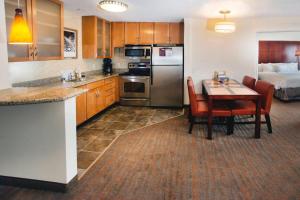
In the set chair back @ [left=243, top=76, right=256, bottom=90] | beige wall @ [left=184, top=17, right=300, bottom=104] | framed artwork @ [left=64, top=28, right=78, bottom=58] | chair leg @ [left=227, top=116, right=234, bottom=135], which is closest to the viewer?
chair leg @ [left=227, top=116, right=234, bottom=135]

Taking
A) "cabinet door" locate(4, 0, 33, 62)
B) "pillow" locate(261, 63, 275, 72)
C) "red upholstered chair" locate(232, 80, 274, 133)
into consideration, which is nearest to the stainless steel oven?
"red upholstered chair" locate(232, 80, 274, 133)

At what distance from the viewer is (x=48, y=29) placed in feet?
12.8

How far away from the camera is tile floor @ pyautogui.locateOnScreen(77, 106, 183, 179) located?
3658 mm

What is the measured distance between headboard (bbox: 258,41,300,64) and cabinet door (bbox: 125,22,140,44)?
21.2 feet

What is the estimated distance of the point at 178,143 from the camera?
4.18 metres

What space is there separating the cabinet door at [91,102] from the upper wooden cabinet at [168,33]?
2347 millimetres

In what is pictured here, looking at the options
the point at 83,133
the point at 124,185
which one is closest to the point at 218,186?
the point at 124,185

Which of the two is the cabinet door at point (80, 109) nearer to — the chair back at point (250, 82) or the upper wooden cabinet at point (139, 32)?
the upper wooden cabinet at point (139, 32)

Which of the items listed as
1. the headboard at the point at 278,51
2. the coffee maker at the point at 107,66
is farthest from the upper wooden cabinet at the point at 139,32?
the headboard at the point at 278,51

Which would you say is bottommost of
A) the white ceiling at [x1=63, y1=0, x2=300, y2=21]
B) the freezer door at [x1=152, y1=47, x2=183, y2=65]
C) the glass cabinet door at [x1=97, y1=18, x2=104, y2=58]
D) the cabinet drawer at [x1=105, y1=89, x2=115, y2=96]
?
the cabinet drawer at [x1=105, y1=89, x2=115, y2=96]

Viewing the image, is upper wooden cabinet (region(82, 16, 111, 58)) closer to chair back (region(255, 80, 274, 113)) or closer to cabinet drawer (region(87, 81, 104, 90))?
cabinet drawer (region(87, 81, 104, 90))

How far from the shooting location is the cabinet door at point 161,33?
690cm

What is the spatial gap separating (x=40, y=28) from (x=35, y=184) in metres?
2.04

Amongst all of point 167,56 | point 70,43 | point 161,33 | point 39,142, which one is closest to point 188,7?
point 167,56
